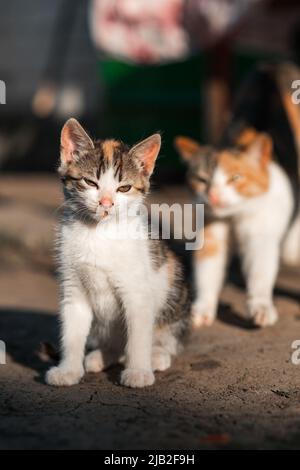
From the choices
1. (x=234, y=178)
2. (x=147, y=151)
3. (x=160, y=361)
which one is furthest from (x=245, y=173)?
(x=160, y=361)

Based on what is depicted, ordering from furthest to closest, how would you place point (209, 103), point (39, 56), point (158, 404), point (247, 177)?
point (39, 56) < point (209, 103) < point (247, 177) < point (158, 404)

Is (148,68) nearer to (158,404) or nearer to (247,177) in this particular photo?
(247,177)

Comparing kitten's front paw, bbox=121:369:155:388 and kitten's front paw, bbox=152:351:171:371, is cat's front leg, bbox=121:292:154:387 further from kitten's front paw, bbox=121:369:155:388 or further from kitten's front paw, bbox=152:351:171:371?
kitten's front paw, bbox=152:351:171:371

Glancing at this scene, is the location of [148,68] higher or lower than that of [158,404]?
higher

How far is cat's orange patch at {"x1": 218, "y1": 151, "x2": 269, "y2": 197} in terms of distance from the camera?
398 cm

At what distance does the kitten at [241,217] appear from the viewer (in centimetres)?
396

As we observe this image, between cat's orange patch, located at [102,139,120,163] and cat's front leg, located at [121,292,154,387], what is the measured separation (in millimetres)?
571

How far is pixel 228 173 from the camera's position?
3963 millimetres

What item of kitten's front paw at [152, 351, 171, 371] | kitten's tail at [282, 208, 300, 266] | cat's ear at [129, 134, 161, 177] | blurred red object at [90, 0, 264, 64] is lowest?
kitten's tail at [282, 208, 300, 266]

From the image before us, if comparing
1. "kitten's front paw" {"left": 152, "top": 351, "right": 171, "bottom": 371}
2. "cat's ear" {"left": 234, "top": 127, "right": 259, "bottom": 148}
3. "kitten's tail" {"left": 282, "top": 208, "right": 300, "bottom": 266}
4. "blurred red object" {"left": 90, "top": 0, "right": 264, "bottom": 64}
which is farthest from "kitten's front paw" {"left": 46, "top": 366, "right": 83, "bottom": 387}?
"blurred red object" {"left": 90, "top": 0, "right": 264, "bottom": 64}

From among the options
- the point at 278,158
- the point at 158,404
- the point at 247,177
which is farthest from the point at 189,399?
the point at 278,158

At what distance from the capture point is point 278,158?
4523 millimetres

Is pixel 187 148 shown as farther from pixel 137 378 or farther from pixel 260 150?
pixel 137 378

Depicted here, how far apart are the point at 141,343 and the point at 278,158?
196 centimetres
